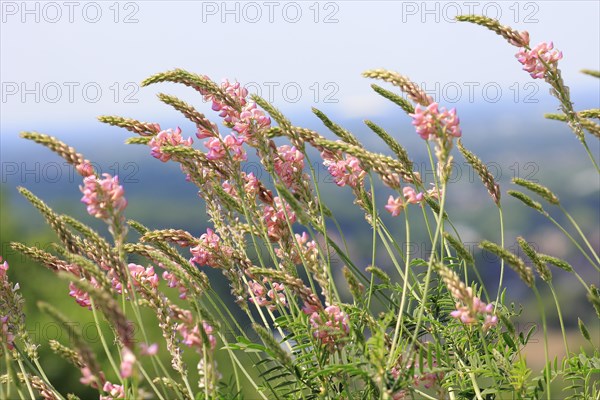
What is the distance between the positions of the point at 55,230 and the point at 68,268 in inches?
20.3

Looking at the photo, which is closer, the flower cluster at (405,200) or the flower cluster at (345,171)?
the flower cluster at (405,200)

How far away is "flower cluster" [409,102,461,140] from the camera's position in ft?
7.53

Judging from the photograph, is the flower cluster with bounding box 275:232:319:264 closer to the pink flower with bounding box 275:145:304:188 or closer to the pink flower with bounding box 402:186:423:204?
the pink flower with bounding box 275:145:304:188

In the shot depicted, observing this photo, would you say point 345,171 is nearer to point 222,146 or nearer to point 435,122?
point 222,146

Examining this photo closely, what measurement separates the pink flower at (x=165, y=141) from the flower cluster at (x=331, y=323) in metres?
0.81

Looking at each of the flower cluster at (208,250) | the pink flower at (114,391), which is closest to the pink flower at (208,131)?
the flower cluster at (208,250)

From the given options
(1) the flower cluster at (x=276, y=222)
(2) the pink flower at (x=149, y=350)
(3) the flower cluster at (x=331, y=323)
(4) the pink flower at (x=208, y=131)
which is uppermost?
(4) the pink flower at (x=208, y=131)

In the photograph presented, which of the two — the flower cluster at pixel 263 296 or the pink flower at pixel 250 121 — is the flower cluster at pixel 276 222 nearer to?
the flower cluster at pixel 263 296

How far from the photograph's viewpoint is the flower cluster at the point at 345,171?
9.84ft

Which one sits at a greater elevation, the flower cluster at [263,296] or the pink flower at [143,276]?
the pink flower at [143,276]

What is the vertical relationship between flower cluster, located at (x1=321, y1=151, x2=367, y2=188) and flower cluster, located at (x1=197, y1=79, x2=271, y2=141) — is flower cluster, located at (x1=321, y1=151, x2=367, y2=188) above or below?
below

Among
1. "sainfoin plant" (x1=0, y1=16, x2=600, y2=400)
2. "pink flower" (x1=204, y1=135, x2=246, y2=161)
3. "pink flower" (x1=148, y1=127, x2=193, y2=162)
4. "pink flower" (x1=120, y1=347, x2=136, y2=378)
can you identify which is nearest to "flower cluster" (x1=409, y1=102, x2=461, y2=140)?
"sainfoin plant" (x1=0, y1=16, x2=600, y2=400)

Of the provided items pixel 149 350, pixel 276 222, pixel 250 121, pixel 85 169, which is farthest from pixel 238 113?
pixel 149 350

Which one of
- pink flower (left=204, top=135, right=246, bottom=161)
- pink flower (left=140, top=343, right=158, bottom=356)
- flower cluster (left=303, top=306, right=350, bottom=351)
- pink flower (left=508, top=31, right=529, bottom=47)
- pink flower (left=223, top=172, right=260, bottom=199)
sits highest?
pink flower (left=508, top=31, right=529, bottom=47)
